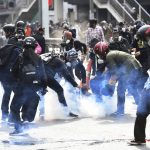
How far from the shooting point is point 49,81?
982 centimetres

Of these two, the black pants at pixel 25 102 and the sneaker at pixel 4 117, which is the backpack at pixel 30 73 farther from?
the sneaker at pixel 4 117

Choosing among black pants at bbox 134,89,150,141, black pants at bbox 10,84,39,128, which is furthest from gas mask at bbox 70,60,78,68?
black pants at bbox 134,89,150,141

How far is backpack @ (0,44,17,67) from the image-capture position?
30.3 feet

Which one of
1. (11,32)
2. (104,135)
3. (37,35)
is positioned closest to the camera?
(104,135)

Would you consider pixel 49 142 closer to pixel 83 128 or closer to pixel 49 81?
pixel 83 128

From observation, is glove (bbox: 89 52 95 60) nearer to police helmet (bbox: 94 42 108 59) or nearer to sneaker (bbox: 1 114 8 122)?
police helmet (bbox: 94 42 108 59)

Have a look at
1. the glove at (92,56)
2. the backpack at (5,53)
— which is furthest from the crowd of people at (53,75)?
the glove at (92,56)

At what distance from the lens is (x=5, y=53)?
927cm

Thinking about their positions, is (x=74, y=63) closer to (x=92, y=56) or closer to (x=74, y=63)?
(x=74, y=63)

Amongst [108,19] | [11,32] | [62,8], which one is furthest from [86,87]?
[62,8]

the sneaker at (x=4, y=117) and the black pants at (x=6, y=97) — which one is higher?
the black pants at (x=6, y=97)

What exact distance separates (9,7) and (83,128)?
38686 mm

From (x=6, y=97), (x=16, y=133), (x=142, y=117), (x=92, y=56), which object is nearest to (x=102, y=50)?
(x=6, y=97)

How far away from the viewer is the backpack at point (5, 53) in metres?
9.23
